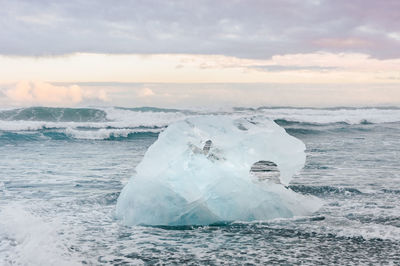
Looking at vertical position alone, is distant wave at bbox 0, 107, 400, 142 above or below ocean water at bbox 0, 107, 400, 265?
above

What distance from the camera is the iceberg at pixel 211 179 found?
19.0 ft

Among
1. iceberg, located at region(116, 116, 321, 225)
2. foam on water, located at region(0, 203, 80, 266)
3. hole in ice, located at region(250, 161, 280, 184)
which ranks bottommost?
foam on water, located at region(0, 203, 80, 266)

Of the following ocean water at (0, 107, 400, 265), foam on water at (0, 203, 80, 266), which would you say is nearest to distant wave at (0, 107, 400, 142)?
ocean water at (0, 107, 400, 265)

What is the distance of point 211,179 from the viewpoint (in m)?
6.03

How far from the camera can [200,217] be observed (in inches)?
228

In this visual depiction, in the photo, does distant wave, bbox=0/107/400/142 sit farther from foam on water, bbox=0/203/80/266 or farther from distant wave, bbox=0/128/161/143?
foam on water, bbox=0/203/80/266

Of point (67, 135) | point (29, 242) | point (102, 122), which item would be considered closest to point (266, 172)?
point (29, 242)

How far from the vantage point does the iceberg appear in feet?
19.0

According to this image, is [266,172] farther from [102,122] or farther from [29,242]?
[102,122]

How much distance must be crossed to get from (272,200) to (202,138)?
136cm

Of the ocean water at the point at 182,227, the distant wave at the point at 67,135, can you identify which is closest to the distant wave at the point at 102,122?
the distant wave at the point at 67,135

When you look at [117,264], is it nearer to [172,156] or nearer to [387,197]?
[172,156]

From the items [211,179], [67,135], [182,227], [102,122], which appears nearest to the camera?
[182,227]

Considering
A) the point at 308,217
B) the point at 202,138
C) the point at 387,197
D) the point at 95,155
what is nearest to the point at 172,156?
the point at 202,138
